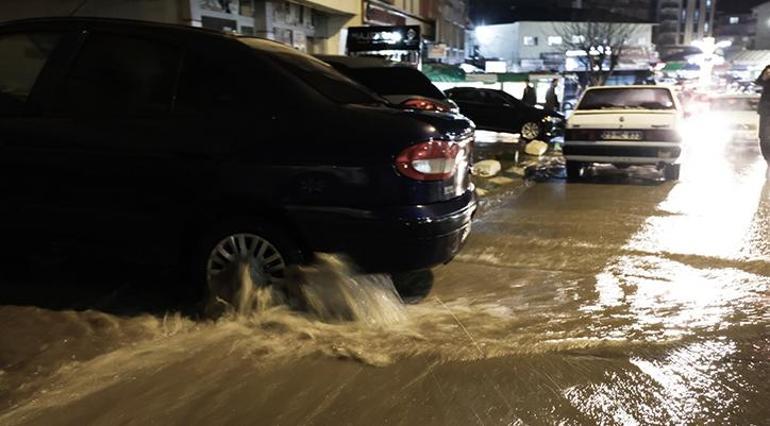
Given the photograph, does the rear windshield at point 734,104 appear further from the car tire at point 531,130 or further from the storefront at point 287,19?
the storefront at point 287,19

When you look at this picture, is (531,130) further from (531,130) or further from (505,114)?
(505,114)

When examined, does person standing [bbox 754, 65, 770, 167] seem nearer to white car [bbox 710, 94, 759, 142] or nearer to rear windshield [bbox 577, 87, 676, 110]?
rear windshield [bbox 577, 87, 676, 110]

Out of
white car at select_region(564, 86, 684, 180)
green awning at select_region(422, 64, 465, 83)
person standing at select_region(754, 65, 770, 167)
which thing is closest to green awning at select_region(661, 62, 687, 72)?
green awning at select_region(422, 64, 465, 83)

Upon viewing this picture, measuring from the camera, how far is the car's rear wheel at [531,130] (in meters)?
18.0

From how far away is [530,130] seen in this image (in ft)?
59.5

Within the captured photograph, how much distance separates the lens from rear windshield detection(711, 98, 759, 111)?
27009 mm

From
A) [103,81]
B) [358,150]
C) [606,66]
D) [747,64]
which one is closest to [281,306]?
[358,150]

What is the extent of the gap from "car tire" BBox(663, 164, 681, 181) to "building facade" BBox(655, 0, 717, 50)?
86.8 m

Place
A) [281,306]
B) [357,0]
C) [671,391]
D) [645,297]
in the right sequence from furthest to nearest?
[357,0] → [645,297] → [281,306] → [671,391]

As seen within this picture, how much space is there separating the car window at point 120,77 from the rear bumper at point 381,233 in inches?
45.5

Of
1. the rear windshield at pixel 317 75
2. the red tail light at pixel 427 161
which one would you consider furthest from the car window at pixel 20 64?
the red tail light at pixel 427 161

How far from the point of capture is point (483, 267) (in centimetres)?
554

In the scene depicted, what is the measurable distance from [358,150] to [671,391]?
208 cm

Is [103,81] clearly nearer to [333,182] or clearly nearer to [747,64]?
[333,182]
